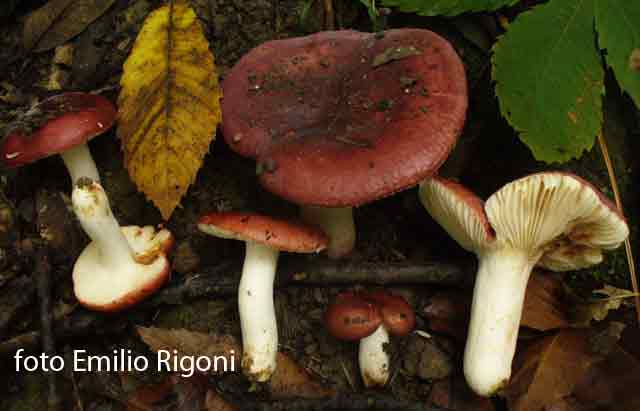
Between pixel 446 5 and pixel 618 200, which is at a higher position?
pixel 446 5

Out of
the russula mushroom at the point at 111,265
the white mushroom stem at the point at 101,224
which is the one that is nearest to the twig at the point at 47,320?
the russula mushroom at the point at 111,265

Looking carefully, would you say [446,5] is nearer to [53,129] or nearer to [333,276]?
[333,276]

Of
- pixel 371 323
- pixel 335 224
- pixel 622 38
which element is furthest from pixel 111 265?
pixel 622 38

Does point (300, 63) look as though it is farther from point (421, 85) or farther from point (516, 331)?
point (516, 331)

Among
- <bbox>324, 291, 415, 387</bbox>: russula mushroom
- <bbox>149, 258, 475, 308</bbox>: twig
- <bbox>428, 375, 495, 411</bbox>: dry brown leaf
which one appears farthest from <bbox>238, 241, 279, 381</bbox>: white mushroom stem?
<bbox>428, 375, 495, 411</bbox>: dry brown leaf

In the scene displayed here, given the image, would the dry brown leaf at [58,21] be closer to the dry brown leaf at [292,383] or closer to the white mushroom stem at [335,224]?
the white mushroom stem at [335,224]

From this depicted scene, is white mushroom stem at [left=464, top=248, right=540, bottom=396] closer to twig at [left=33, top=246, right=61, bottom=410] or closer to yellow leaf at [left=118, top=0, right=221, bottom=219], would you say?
yellow leaf at [left=118, top=0, right=221, bottom=219]
